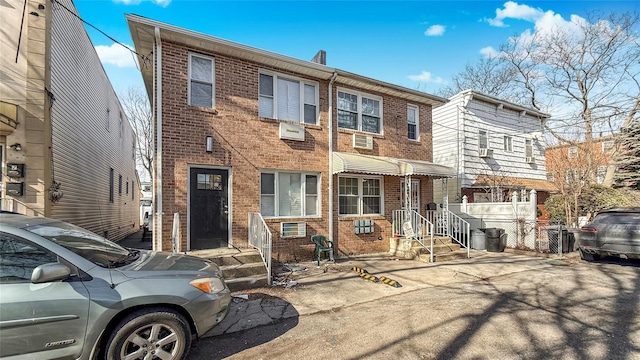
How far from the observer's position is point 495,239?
34.8 feet

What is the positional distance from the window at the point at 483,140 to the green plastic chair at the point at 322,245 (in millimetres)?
10229

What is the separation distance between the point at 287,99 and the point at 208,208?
3.70 meters

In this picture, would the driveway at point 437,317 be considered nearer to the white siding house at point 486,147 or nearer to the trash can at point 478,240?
the trash can at point 478,240

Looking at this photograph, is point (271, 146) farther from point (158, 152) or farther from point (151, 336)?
point (151, 336)

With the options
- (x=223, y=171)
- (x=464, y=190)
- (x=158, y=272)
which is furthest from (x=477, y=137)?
(x=158, y=272)

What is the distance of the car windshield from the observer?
123 inches

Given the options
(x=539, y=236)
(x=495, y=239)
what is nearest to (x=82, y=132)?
(x=495, y=239)

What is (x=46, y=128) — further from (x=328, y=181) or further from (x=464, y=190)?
(x=464, y=190)

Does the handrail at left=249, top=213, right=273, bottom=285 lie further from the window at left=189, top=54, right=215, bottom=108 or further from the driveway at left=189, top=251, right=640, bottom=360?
the window at left=189, top=54, right=215, bottom=108

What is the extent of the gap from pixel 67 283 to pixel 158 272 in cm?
78

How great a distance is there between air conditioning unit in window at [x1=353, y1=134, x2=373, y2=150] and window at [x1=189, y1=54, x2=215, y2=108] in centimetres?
427

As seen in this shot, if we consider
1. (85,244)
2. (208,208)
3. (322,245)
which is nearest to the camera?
(85,244)

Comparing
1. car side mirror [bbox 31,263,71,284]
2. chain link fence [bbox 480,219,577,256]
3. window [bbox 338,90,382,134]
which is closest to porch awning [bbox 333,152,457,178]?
window [bbox 338,90,382,134]

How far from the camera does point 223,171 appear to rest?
7609mm
